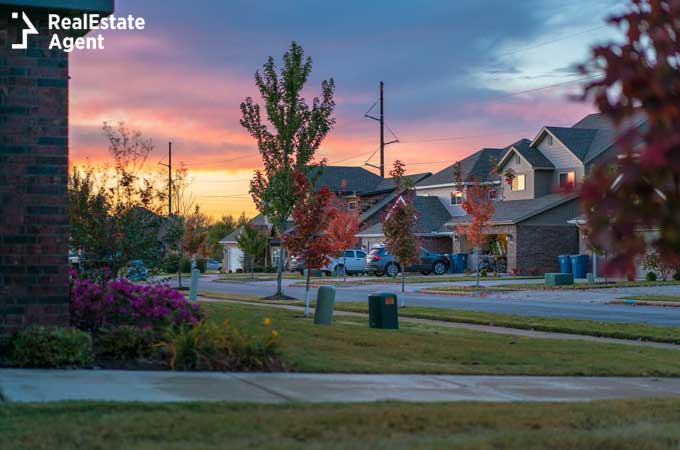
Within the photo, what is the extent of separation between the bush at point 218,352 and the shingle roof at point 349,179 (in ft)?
214

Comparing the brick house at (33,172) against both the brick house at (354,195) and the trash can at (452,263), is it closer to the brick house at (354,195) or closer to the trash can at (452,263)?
the trash can at (452,263)

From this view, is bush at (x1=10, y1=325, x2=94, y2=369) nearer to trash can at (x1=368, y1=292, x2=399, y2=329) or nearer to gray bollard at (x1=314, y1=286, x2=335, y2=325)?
gray bollard at (x1=314, y1=286, x2=335, y2=325)

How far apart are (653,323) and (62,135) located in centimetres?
1634

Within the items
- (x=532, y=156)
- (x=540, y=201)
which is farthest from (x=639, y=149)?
(x=532, y=156)

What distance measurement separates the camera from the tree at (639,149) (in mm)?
4246

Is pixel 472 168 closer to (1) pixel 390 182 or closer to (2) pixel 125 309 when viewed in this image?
(1) pixel 390 182

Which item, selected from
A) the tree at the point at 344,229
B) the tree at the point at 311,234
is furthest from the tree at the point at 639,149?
the tree at the point at 344,229

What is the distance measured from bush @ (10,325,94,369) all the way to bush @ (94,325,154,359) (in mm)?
654

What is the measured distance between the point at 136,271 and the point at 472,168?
4645 cm

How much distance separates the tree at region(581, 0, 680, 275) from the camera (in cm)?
425

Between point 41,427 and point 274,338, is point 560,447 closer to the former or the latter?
point 41,427

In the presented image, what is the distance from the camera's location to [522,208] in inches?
2156

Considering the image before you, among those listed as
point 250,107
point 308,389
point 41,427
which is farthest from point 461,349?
point 250,107

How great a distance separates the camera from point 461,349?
15.5 meters
